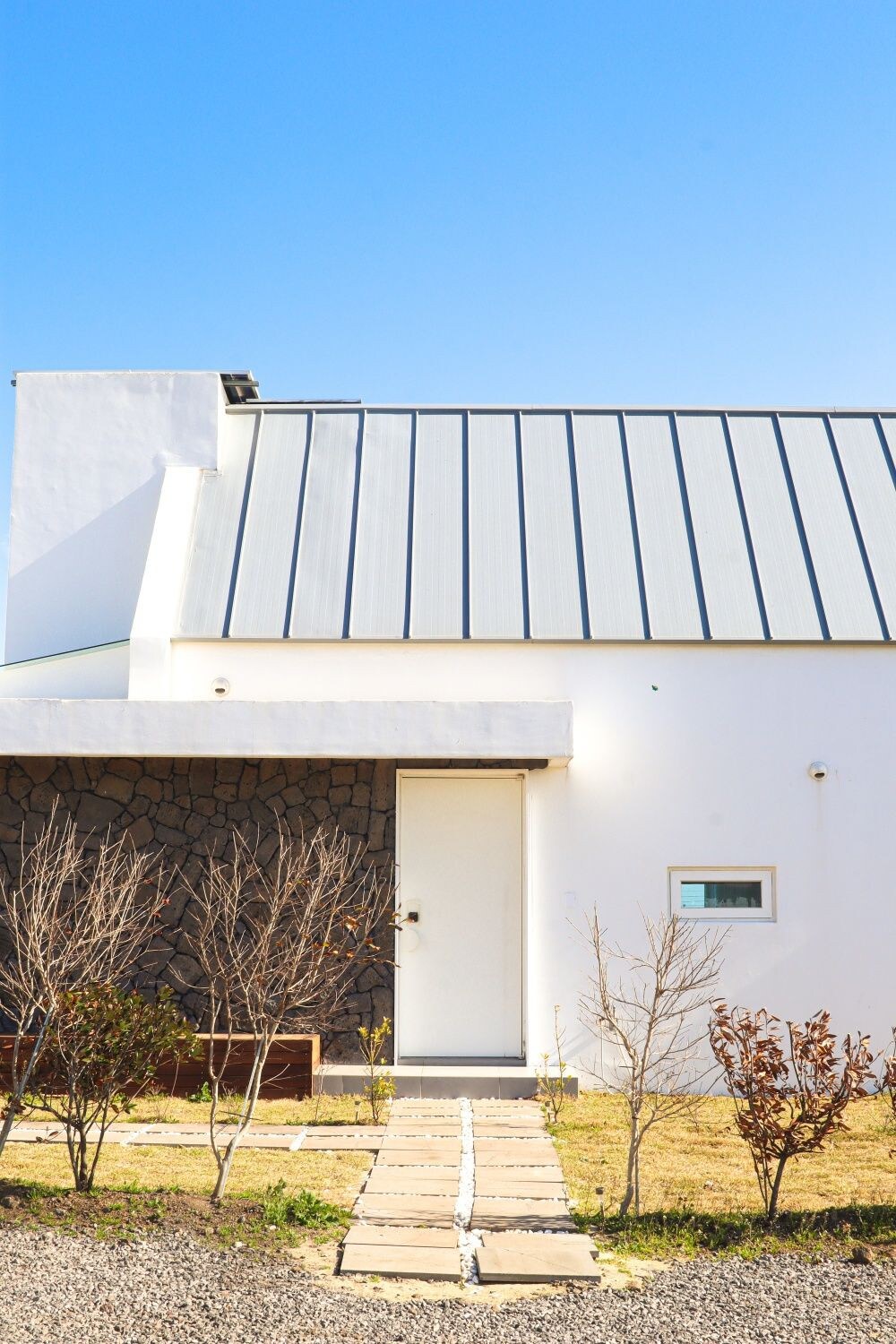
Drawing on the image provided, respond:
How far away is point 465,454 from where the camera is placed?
39.9ft

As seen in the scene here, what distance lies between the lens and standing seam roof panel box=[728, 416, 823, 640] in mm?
10477

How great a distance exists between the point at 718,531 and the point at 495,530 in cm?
219

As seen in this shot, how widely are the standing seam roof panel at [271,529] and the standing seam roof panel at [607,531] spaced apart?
286cm

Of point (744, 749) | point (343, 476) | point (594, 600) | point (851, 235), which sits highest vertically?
point (851, 235)

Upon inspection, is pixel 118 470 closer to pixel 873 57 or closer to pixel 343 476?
pixel 343 476

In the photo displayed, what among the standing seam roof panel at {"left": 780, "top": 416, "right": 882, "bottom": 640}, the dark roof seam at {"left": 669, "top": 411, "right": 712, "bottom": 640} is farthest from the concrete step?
the standing seam roof panel at {"left": 780, "top": 416, "right": 882, "bottom": 640}

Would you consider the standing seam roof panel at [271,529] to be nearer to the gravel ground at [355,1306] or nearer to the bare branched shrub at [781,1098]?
the bare branched shrub at [781,1098]

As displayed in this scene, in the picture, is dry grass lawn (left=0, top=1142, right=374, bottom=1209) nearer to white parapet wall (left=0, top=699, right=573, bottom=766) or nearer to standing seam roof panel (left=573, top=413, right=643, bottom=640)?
white parapet wall (left=0, top=699, right=573, bottom=766)

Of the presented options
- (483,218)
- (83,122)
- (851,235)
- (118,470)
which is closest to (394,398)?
(483,218)

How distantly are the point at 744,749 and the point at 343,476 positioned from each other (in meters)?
4.88

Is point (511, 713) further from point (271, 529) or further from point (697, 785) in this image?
point (271, 529)

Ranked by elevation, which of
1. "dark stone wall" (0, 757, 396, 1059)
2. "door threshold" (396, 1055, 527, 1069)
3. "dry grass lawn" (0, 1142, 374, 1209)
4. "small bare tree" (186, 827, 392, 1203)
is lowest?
"dry grass lawn" (0, 1142, 374, 1209)

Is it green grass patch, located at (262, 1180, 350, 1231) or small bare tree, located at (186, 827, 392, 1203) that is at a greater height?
small bare tree, located at (186, 827, 392, 1203)

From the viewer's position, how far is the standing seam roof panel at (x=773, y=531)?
1048 cm
